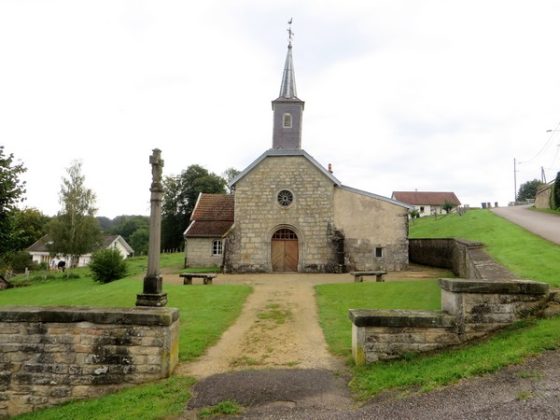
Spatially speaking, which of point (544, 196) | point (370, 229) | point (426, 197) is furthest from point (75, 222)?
point (426, 197)

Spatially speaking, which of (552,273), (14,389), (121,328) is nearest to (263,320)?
(121,328)

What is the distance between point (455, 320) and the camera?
6062 mm

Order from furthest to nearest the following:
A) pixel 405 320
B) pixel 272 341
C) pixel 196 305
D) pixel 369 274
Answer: pixel 369 274, pixel 196 305, pixel 272 341, pixel 405 320

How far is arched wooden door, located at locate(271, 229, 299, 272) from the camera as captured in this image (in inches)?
896

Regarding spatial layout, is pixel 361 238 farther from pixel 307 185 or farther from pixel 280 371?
pixel 280 371

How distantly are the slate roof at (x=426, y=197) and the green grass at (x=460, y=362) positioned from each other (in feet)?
236

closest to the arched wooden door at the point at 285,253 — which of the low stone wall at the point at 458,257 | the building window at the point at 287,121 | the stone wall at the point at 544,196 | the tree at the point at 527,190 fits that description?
the building window at the point at 287,121

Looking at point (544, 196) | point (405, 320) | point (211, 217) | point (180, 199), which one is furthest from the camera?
point (180, 199)

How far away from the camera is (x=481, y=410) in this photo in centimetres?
396

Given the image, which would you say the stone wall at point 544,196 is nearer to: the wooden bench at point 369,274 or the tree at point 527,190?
the wooden bench at point 369,274

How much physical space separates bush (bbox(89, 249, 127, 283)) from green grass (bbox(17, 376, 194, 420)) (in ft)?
54.2

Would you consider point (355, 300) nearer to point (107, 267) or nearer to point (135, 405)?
point (135, 405)

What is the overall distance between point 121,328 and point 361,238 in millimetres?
17951

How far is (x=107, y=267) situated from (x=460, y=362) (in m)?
20.2
